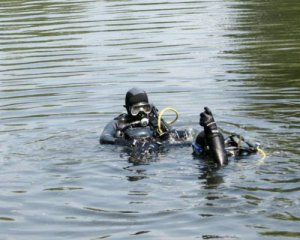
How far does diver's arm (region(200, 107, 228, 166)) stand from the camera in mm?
10625

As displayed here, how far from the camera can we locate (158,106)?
15.2 metres

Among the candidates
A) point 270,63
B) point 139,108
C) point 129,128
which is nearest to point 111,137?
point 129,128

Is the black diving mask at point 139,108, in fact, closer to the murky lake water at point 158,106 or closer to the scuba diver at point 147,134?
the scuba diver at point 147,134

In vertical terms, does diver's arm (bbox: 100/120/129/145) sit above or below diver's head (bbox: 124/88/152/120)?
below

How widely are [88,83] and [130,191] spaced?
7665 mm

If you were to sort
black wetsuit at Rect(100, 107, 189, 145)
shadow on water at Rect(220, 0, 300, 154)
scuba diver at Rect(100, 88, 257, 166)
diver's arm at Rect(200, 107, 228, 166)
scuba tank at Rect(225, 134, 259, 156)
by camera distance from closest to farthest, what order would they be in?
1. diver's arm at Rect(200, 107, 228, 166)
2. scuba tank at Rect(225, 134, 259, 156)
3. scuba diver at Rect(100, 88, 257, 166)
4. black wetsuit at Rect(100, 107, 189, 145)
5. shadow on water at Rect(220, 0, 300, 154)

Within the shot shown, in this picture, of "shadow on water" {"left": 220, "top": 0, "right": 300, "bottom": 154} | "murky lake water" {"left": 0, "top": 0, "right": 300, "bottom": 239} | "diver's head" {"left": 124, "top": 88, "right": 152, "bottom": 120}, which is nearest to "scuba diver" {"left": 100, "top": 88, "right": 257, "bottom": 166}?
"diver's head" {"left": 124, "top": 88, "right": 152, "bottom": 120}

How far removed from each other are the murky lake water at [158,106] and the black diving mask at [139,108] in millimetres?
758

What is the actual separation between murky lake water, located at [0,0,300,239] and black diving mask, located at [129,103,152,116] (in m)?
0.76

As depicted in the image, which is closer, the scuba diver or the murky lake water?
the murky lake water

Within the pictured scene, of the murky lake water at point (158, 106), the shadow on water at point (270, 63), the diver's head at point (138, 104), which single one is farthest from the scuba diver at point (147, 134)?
the shadow on water at point (270, 63)

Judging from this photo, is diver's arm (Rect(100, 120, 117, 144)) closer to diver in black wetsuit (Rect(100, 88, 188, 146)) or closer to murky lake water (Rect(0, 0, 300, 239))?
diver in black wetsuit (Rect(100, 88, 188, 146))

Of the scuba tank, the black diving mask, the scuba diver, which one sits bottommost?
the scuba tank

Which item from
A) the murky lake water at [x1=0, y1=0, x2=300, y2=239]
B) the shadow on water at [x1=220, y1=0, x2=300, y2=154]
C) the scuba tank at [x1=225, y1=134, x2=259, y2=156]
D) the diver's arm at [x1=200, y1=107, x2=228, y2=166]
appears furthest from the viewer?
the shadow on water at [x1=220, y1=0, x2=300, y2=154]
